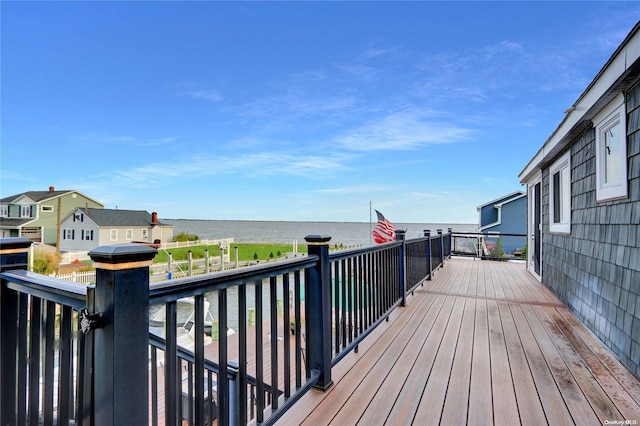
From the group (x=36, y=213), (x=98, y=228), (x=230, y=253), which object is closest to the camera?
(x=36, y=213)

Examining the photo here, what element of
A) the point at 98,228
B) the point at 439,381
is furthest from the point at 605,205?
the point at 98,228

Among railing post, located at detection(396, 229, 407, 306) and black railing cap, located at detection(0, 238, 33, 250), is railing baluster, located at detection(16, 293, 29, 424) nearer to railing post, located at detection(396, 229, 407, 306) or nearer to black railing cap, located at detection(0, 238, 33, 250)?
black railing cap, located at detection(0, 238, 33, 250)

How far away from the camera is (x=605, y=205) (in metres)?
2.94

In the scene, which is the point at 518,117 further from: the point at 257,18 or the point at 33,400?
the point at 33,400

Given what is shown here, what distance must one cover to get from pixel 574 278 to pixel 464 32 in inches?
257

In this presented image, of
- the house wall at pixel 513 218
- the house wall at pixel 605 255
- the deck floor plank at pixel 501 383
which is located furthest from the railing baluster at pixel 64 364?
the house wall at pixel 513 218

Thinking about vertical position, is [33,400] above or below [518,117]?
below

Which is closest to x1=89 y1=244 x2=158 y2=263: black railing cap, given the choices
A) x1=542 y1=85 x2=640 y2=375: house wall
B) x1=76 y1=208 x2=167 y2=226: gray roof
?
x1=542 y1=85 x2=640 y2=375: house wall

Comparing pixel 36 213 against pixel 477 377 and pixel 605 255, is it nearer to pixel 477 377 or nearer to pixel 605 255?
pixel 477 377

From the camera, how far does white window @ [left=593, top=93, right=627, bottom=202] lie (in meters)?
2.57

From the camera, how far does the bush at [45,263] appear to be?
13016 millimetres

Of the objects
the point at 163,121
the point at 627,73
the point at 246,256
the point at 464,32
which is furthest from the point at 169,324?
the point at 246,256

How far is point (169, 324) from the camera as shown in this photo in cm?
99

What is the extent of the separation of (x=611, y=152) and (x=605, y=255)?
3.12ft
